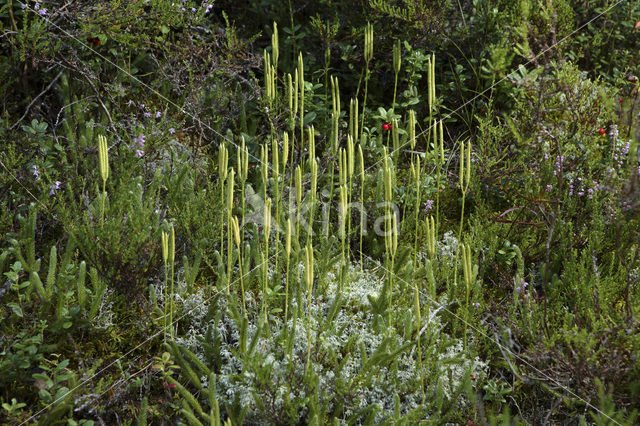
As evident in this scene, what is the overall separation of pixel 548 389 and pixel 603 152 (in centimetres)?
201

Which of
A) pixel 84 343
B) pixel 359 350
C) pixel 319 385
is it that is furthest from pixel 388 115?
pixel 84 343

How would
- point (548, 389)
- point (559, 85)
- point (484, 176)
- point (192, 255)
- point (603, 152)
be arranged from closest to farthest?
point (548, 389) < point (559, 85) < point (192, 255) < point (484, 176) < point (603, 152)

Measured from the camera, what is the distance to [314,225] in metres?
3.67

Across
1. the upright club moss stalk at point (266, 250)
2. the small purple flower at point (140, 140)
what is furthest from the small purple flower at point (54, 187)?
the upright club moss stalk at point (266, 250)

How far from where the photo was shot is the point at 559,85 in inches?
110

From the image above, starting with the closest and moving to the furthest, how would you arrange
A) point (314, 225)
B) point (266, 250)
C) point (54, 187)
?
point (266, 250)
point (54, 187)
point (314, 225)

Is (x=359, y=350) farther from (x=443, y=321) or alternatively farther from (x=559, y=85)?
(x=559, y=85)

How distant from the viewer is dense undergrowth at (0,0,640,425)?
2.61 metres

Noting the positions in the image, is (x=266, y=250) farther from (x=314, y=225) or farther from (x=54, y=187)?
(x=54, y=187)

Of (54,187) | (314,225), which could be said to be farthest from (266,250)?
(54,187)

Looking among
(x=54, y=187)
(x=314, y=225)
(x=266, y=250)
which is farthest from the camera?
(x=314, y=225)

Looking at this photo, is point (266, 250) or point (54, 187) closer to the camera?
point (266, 250)

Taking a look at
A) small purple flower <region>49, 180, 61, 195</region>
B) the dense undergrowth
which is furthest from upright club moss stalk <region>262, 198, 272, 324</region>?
small purple flower <region>49, 180, 61, 195</region>

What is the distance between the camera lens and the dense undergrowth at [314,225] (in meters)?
2.61
